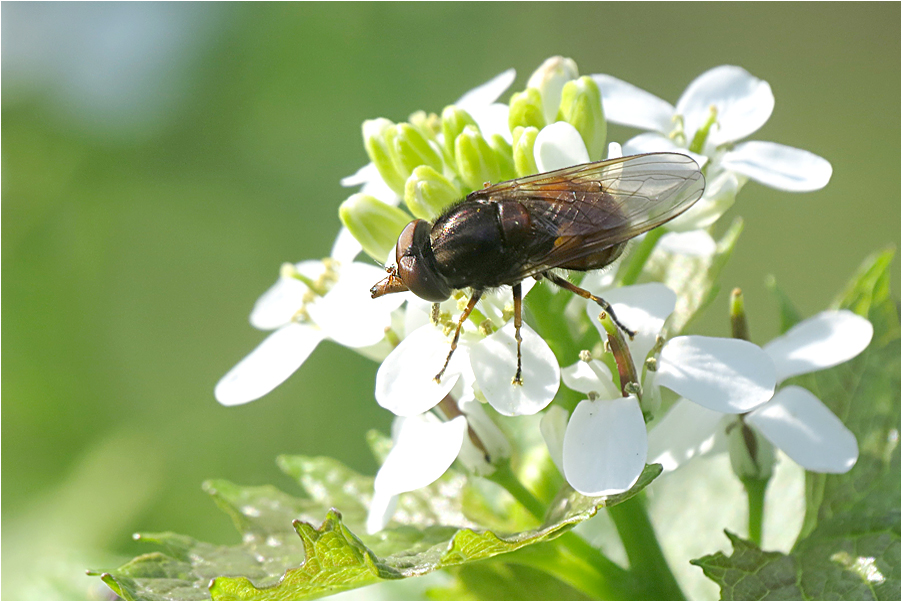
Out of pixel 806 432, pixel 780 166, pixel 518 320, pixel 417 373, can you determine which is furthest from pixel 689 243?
pixel 417 373

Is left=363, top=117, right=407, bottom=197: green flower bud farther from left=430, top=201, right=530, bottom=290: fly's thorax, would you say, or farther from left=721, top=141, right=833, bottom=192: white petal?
left=721, top=141, right=833, bottom=192: white petal

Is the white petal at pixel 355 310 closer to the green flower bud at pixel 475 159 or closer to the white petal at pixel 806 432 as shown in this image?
the green flower bud at pixel 475 159

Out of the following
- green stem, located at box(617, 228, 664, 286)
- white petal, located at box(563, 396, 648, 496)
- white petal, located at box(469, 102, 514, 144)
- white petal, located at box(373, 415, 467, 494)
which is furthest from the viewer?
white petal, located at box(469, 102, 514, 144)

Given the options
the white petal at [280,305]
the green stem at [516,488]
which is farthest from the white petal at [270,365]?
the green stem at [516,488]

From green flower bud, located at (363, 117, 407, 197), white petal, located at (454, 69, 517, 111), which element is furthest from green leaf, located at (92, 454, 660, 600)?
white petal, located at (454, 69, 517, 111)

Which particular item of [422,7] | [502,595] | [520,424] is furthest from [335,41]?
[502,595]

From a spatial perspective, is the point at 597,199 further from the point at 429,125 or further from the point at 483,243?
the point at 429,125
